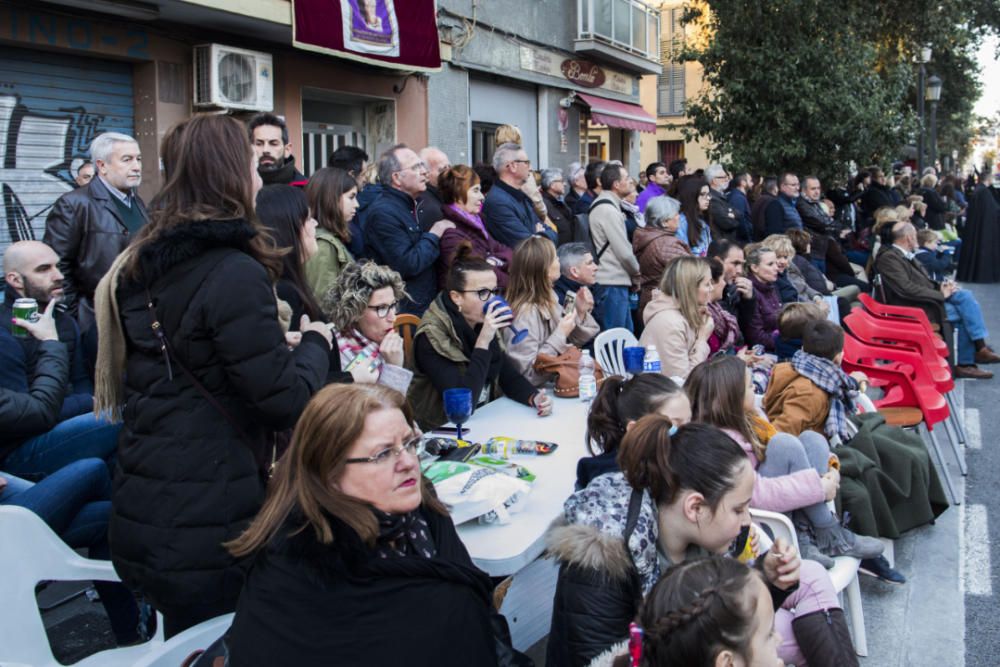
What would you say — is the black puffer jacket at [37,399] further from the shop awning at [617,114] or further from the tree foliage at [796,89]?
the shop awning at [617,114]

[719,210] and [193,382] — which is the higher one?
[719,210]

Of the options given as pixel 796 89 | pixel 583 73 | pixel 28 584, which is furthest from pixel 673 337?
pixel 583 73

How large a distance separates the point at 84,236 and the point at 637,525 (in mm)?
3775

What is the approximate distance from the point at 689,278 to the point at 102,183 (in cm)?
344

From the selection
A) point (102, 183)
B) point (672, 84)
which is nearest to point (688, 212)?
point (102, 183)

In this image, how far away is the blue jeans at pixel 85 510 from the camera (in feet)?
10.9

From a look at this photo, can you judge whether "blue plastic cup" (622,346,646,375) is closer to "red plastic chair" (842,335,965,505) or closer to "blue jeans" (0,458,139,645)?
"red plastic chair" (842,335,965,505)

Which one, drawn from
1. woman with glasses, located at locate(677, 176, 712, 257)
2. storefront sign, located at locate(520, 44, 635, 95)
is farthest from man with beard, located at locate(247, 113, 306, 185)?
storefront sign, located at locate(520, 44, 635, 95)

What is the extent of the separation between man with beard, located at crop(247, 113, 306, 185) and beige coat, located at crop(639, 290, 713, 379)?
240cm

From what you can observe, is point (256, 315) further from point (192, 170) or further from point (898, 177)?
point (898, 177)

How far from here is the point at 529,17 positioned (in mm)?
14500

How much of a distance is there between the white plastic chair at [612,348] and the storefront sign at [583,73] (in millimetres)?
10936

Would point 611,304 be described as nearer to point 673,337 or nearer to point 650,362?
point 673,337

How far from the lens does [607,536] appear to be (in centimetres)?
240
